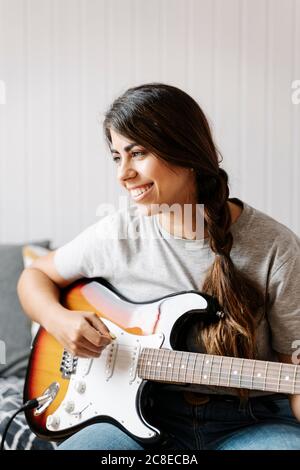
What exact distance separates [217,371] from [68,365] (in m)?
0.34

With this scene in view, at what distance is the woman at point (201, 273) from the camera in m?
1.11

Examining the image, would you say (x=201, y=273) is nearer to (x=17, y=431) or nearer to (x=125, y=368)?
(x=125, y=368)

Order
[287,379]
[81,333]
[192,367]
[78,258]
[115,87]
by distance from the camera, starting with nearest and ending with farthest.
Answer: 1. [287,379]
2. [192,367]
3. [81,333]
4. [78,258]
5. [115,87]

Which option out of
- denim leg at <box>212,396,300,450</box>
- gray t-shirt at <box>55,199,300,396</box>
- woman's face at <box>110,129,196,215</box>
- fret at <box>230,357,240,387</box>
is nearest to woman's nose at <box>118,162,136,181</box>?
woman's face at <box>110,129,196,215</box>

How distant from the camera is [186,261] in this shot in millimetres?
1204

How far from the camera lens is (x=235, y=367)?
3.39ft

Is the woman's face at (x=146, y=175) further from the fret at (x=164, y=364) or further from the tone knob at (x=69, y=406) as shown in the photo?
the tone knob at (x=69, y=406)

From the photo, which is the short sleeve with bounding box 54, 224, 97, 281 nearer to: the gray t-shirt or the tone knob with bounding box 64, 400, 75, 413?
the gray t-shirt

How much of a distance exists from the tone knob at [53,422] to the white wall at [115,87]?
840 mm

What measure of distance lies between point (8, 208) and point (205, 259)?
39.0 inches

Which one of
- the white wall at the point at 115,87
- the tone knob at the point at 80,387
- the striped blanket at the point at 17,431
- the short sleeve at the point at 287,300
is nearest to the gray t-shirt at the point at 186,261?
the short sleeve at the point at 287,300

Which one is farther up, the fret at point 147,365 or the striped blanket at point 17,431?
the fret at point 147,365

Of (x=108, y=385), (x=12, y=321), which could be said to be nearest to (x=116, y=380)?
(x=108, y=385)
